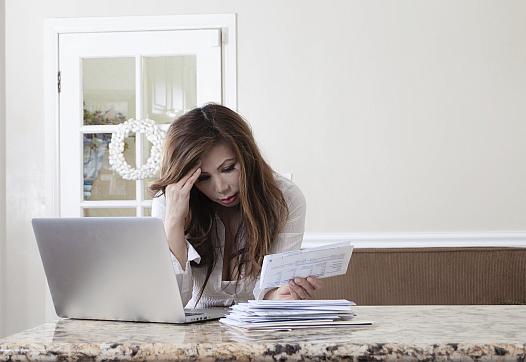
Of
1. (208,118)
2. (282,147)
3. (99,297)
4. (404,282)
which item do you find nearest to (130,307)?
(99,297)

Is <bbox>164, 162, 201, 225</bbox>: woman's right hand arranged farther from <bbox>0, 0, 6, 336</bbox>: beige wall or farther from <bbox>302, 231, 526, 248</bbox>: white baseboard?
<bbox>0, 0, 6, 336</bbox>: beige wall

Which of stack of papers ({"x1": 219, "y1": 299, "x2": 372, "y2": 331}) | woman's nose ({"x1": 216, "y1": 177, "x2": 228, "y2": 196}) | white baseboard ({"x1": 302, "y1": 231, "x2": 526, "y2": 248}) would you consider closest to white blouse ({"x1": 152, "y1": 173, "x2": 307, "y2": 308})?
woman's nose ({"x1": 216, "y1": 177, "x2": 228, "y2": 196})

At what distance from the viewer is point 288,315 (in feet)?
5.46

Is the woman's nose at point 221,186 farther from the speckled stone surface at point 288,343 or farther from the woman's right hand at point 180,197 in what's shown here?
the speckled stone surface at point 288,343

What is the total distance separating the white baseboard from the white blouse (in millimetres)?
2036

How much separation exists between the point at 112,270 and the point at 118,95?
124 inches

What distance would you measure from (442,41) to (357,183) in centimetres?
83

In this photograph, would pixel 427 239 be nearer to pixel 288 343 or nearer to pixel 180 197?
pixel 180 197

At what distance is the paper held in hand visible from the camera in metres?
1.87

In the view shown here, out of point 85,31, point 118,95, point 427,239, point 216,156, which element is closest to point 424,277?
point 216,156

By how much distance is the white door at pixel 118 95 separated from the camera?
4863 millimetres

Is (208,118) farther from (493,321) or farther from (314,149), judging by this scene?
(314,149)

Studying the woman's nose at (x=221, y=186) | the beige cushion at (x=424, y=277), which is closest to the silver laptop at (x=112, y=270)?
the woman's nose at (x=221, y=186)

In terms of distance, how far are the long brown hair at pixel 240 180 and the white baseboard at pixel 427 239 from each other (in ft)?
6.86
